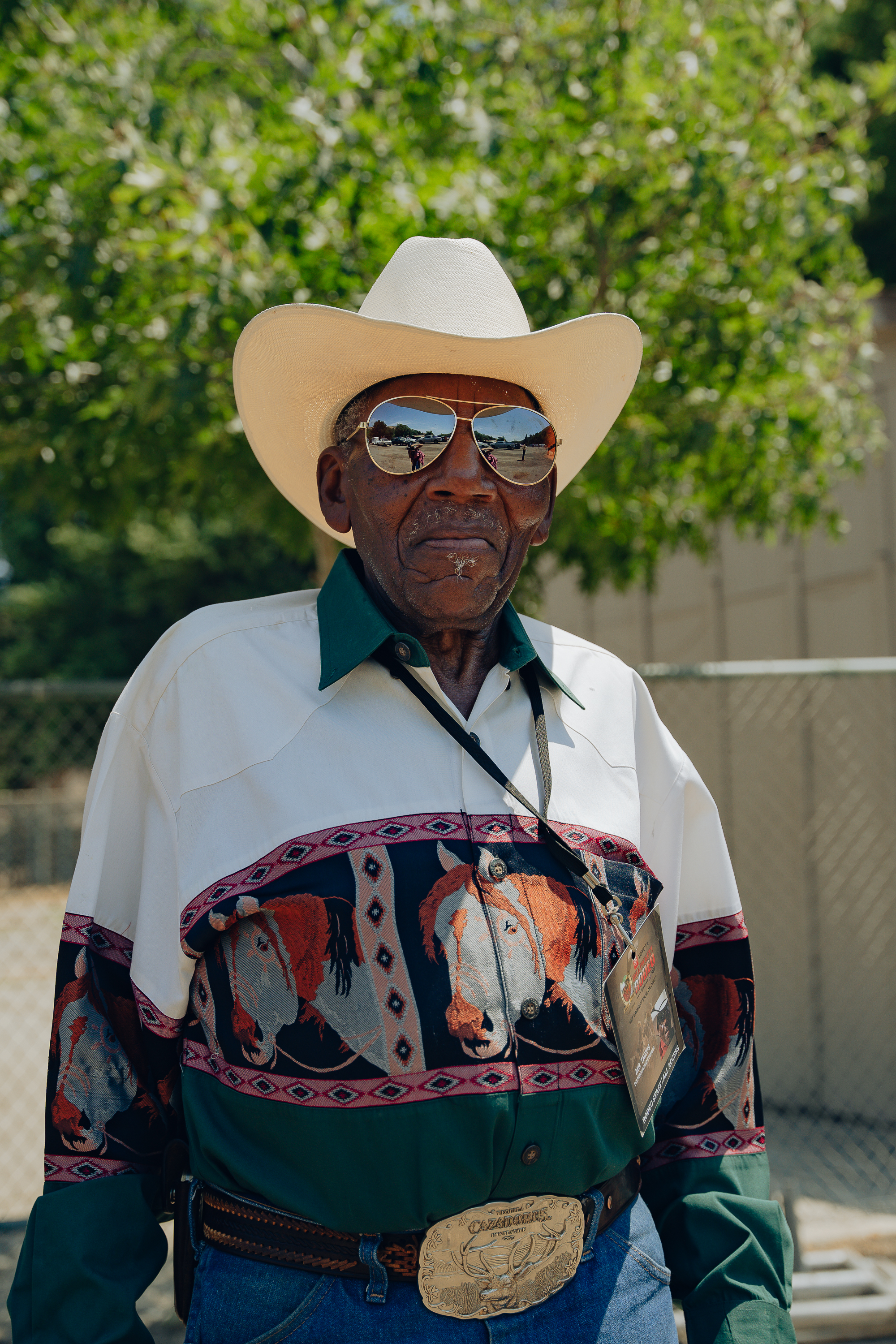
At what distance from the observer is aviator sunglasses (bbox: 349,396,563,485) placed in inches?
60.0

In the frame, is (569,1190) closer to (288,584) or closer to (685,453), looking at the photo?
(685,453)

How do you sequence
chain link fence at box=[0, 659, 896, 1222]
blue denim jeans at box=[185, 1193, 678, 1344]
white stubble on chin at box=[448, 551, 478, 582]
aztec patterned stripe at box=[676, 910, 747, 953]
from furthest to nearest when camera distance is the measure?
1. chain link fence at box=[0, 659, 896, 1222]
2. aztec patterned stripe at box=[676, 910, 747, 953]
3. white stubble on chin at box=[448, 551, 478, 582]
4. blue denim jeans at box=[185, 1193, 678, 1344]

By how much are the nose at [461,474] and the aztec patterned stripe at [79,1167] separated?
3.18 ft

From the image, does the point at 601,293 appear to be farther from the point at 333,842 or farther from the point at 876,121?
the point at 876,121

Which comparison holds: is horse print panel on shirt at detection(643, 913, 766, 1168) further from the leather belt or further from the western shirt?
the leather belt

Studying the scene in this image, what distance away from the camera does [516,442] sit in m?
1.55

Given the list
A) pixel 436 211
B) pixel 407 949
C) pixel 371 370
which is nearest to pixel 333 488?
pixel 371 370

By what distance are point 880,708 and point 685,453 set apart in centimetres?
217

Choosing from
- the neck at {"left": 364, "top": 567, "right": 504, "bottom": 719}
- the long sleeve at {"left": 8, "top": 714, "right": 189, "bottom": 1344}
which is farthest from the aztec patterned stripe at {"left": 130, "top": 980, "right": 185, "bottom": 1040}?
the neck at {"left": 364, "top": 567, "right": 504, "bottom": 719}

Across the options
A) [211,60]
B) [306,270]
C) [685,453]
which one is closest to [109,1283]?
[306,270]

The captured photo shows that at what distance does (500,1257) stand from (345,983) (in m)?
0.38

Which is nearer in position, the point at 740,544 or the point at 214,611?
the point at 214,611

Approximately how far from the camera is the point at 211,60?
15.1 feet

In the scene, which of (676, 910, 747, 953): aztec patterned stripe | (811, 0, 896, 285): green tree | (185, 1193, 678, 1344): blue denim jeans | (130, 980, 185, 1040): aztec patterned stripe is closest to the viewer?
(185, 1193, 678, 1344): blue denim jeans
